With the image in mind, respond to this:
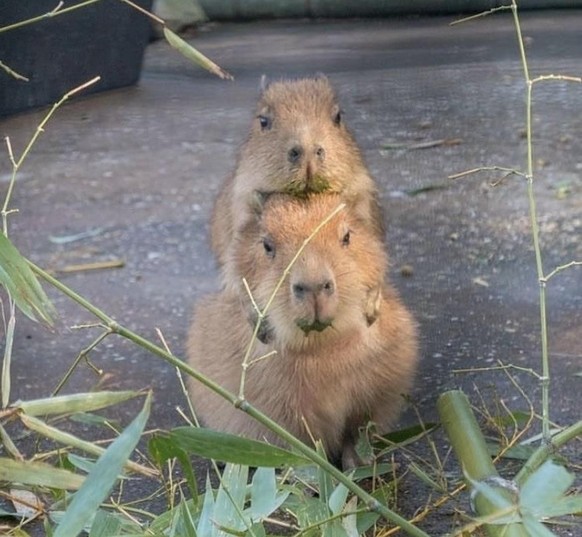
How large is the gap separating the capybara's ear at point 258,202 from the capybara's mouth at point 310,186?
5 centimetres

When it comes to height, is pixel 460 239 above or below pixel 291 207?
below

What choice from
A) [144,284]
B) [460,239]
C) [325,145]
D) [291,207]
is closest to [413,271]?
[460,239]

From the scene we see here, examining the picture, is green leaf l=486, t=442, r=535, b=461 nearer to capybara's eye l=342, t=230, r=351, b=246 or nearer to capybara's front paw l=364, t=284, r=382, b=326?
capybara's front paw l=364, t=284, r=382, b=326

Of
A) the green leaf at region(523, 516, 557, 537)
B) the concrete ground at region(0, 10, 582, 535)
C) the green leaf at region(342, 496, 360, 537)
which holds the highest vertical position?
the green leaf at region(523, 516, 557, 537)

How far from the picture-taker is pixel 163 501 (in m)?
2.27

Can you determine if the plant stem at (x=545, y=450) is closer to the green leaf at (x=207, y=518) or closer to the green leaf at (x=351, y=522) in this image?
the green leaf at (x=351, y=522)

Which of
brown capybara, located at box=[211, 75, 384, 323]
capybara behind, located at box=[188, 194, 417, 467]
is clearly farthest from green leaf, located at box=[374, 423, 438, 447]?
brown capybara, located at box=[211, 75, 384, 323]

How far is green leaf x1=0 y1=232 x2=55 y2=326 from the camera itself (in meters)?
1.67

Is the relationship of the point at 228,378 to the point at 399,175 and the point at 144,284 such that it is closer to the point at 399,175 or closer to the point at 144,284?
the point at 144,284

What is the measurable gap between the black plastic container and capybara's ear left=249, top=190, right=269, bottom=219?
328 cm

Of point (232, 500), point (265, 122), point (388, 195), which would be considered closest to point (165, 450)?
point (232, 500)

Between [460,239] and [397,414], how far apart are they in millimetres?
1366

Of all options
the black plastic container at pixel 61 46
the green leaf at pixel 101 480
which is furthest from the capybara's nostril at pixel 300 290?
the black plastic container at pixel 61 46

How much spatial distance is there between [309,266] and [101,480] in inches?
25.6
